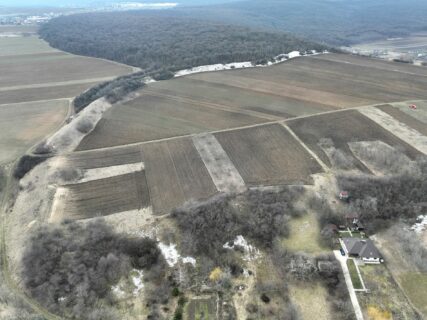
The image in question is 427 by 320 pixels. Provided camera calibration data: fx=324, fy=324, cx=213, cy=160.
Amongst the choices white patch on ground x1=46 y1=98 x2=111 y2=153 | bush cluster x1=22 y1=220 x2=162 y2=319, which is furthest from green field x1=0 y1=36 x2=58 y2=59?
bush cluster x1=22 y1=220 x2=162 y2=319

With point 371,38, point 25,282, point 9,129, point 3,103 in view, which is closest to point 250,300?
point 25,282

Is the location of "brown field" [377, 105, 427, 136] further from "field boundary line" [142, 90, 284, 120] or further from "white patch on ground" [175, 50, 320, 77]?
"white patch on ground" [175, 50, 320, 77]

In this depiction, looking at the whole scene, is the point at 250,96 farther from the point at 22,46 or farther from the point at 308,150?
the point at 22,46

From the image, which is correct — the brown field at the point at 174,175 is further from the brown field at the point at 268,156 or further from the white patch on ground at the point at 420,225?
the white patch on ground at the point at 420,225

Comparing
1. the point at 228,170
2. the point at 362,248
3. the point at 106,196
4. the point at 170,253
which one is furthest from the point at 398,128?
the point at 106,196

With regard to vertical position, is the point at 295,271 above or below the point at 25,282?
above

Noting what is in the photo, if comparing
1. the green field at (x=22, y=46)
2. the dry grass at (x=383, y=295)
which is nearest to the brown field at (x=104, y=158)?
the dry grass at (x=383, y=295)

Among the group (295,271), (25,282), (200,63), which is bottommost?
(25,282)

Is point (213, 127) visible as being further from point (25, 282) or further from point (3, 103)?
point (3, 103)
